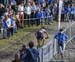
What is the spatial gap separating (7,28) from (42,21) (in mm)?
6827

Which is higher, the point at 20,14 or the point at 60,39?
the point at 20,14

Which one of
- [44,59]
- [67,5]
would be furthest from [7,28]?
[67,5]

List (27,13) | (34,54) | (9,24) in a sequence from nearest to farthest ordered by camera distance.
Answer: (34,54)
(9,24)
(27,13)

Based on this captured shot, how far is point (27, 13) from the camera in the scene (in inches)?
1273

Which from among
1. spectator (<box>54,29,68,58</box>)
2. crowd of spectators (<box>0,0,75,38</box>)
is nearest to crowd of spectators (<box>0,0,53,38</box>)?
crowd of spectators (<box>0,0,75,38</box>)

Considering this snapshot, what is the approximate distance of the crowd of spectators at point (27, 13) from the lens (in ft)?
90.3

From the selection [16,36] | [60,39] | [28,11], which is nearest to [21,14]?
[28,11]

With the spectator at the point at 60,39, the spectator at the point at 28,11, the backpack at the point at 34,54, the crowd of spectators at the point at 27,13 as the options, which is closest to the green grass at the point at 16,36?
the crowd of spectators at the point at 27,13

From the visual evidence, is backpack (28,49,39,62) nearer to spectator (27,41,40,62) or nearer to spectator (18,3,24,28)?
spectator (27,41,40,62)

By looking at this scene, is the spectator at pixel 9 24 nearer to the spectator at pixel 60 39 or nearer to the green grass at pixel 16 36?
the green grass at pixel 16 36

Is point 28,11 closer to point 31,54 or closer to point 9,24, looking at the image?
point 9,24

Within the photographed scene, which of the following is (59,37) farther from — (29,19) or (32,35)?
(29,19)

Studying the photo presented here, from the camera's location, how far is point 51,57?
2112 cm

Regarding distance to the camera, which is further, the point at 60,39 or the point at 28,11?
the point at 28,11
